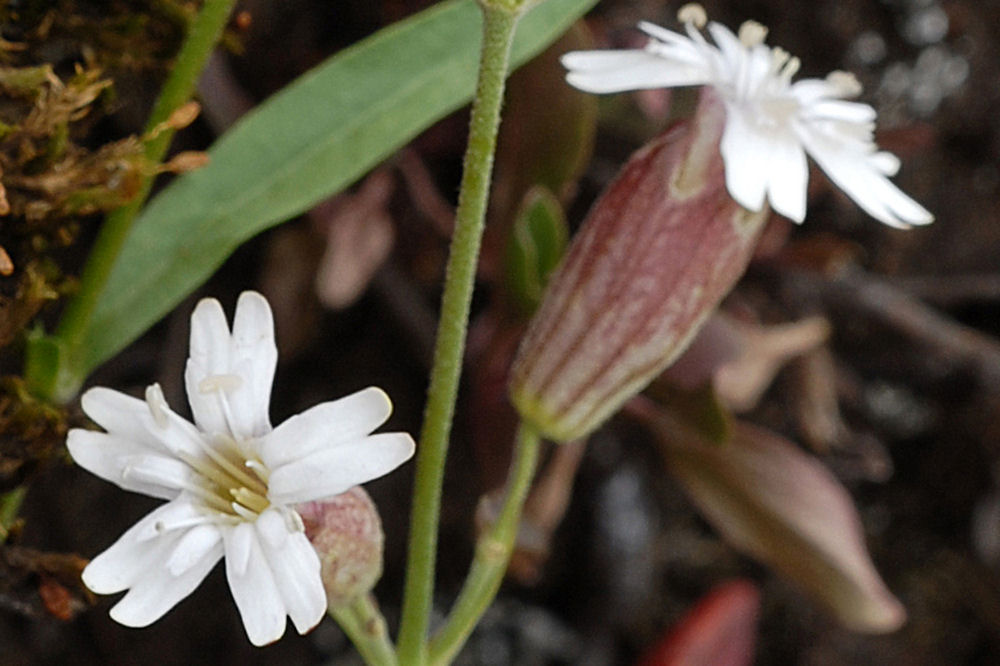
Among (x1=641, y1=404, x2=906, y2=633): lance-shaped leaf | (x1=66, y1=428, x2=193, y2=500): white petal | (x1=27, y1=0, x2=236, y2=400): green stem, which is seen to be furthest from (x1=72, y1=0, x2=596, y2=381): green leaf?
(x1=641, y1=404, x2=906, y2=633): lance-shaped leaf

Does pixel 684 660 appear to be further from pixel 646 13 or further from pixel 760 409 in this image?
pixel 646 13

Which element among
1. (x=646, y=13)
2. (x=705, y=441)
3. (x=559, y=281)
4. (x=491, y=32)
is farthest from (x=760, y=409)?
(x=491, y=32)

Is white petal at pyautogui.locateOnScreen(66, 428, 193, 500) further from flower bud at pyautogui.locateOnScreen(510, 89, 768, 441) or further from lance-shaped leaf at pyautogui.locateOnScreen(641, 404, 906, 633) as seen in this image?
lance-shaped leaf at pyautogui.locateOnScreen(641, 404, 906, 633)

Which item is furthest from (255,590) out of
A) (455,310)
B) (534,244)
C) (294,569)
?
(534,244)

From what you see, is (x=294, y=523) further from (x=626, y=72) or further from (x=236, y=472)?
(x=626, y=72)

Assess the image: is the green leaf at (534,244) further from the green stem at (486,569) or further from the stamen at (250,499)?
the stamen at (250,499)

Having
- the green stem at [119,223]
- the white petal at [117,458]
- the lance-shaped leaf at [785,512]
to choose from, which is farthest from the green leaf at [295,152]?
the lance-shaped leaf at [785,512]
